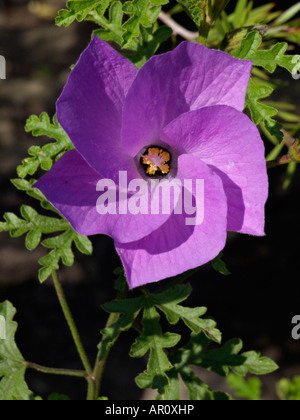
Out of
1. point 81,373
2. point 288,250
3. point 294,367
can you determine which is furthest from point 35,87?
point 81,373

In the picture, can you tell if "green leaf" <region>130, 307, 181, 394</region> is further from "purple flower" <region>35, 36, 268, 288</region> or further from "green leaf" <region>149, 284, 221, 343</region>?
"purple flower" <region>35, 36, 268, 288</region>

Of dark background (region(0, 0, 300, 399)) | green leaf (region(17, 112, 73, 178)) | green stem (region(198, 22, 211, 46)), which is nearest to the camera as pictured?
green stem (region(198, 22, 211, 46))

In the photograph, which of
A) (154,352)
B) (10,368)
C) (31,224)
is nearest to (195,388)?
(154,352)

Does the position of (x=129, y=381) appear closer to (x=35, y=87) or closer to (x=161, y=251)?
(x=161, y=251)

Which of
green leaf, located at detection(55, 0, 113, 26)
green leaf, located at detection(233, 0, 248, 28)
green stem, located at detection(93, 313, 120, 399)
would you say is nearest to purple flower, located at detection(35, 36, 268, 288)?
green leaf, located at detection(55, 0, 113, 26)

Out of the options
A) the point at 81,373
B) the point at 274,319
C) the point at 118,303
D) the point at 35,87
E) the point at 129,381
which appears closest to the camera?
the point at 118,303

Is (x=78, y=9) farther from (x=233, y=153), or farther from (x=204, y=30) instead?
(x=233, y=153)
